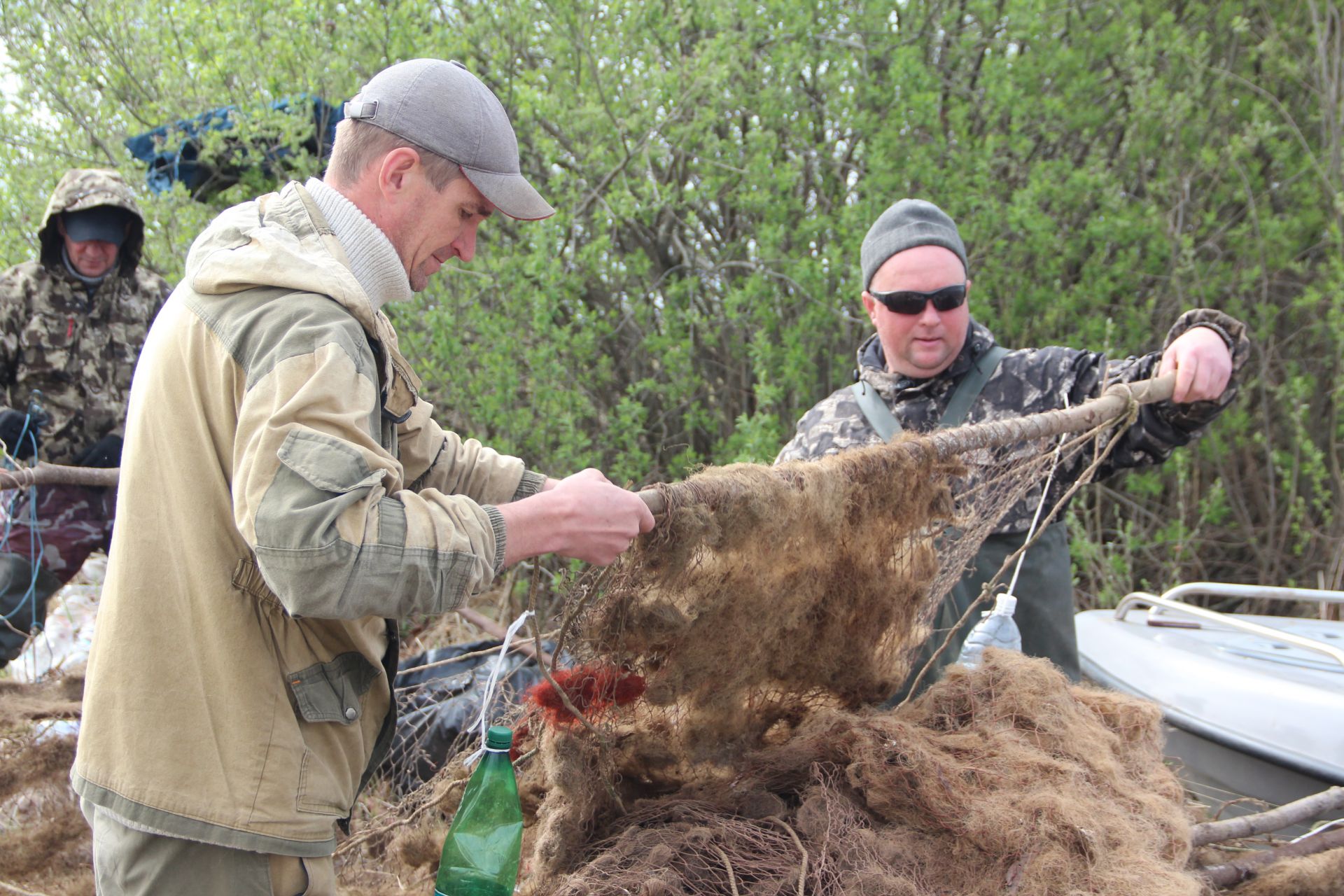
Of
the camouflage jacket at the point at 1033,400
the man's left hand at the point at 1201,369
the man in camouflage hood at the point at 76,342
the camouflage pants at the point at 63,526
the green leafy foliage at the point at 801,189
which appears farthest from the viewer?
the green leafy foliage at the point at 801,189

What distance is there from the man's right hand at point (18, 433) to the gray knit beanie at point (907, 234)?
3.35m

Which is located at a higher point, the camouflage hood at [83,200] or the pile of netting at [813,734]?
the camouflage hood at [83,200]

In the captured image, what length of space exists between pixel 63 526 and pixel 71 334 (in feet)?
3.10

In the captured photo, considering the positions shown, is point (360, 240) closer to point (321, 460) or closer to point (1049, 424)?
point (321, 460)

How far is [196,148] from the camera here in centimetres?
560

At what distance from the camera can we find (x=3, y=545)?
4082 mm

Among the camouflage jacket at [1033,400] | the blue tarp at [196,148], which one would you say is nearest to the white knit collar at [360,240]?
the camouflage jacket at [1033,400]

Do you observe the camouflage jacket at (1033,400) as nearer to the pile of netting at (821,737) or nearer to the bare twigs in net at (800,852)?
the pile of netting at (821,737)

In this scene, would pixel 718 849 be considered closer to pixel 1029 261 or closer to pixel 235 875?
pixel 235 875

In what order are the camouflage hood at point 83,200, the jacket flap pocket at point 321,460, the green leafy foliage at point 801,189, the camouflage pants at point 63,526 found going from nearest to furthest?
the jacket flap pocket at point 321,460
the camouflage pants at point 63,526
the camouflage hood at point 83,200
the green leafy foliage at point 801,189

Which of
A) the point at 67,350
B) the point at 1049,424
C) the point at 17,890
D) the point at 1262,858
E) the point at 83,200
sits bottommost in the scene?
the point at 17,890

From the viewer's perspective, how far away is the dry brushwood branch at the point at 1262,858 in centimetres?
233

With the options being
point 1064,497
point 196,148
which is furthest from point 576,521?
point 196,148

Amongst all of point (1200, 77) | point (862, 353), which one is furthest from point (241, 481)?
point (1200, 77)
